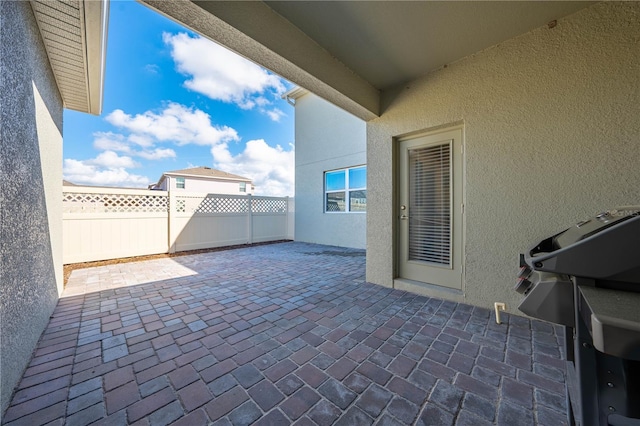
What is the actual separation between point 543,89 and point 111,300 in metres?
5.50

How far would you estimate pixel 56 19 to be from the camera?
2.14 metres

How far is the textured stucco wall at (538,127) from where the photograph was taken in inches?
78.6

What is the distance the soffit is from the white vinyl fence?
5807 millimetres

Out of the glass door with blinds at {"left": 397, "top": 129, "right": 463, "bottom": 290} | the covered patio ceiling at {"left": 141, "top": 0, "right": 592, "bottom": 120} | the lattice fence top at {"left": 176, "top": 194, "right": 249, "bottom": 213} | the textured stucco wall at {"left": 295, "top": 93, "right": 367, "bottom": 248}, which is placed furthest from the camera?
the textured stucco wall at {"left": 295, "top": 93, "right": 367, "bottom": 248}

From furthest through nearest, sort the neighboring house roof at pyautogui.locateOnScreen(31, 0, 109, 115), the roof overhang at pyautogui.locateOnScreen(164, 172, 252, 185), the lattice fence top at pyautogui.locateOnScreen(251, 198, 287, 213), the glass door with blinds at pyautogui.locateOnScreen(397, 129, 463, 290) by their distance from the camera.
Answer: the roof overhang at pyautogui.locateOnScreen(164, 172, 252, 185)
the lattice fence top at pyautogui.locateOnScreen(251, 198, 287, 213)
the glass door with blinds at pyautogui.locateOnScreen(397, 129, 463, 290)
the neighboring house roof at pyautogui.locateOnScreen(31, 0, 109, 115)

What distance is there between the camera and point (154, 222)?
20.0ft

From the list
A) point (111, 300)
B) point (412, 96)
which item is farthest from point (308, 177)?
point (111, 300)

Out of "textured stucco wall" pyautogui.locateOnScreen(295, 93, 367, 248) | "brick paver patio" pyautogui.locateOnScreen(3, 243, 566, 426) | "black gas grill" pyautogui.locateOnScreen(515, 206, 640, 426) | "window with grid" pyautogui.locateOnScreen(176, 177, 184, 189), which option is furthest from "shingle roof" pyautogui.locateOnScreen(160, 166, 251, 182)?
"black gas grill" pyautogui.locateOnScreen(515, 206, 640, 426)

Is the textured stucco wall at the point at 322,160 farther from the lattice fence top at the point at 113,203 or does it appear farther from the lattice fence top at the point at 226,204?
the lattice fence top at the point at 113,203

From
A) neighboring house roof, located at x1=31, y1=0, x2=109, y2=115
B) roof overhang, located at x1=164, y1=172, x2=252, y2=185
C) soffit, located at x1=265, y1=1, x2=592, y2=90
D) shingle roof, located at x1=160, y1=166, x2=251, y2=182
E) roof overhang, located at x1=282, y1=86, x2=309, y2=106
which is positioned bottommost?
neighboring house roof, located at x1=31, y1=0, x2=109, y2=115

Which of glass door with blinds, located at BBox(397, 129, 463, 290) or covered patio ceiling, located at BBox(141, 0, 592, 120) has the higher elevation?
→ covered patio ceiling, located at BBox(141, 0, 592, 120)

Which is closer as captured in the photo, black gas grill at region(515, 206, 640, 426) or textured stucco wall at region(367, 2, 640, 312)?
black gas grill at region(515, 206, 640, 426)

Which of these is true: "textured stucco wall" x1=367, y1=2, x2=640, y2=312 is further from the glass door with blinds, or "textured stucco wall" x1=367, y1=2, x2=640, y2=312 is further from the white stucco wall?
the white stucco wall

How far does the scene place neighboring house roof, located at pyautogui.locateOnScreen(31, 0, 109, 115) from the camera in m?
2.03
